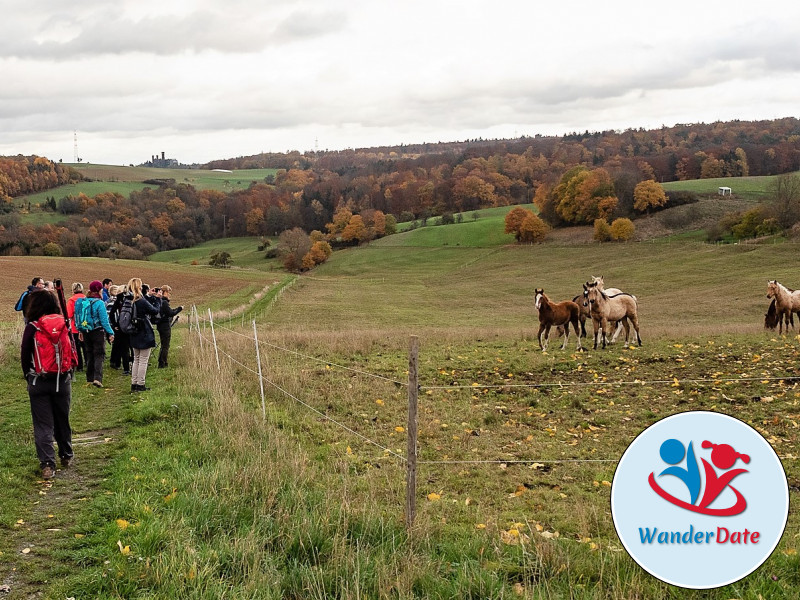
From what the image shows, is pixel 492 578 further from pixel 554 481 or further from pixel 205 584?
Answer: pixel 554 481

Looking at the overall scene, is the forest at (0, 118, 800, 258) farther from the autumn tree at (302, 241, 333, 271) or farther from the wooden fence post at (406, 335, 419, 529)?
the wooden fence post at (406, 335, 419, 529)

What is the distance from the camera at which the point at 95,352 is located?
45.6ft

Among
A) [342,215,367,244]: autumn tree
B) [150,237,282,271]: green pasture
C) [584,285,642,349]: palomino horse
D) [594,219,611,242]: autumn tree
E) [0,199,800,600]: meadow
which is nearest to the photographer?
[0,199,800,600]: meadow

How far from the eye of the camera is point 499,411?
1144 cm

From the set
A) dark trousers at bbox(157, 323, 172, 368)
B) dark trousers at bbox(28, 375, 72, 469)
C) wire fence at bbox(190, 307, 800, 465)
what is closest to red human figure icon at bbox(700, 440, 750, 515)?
wire fence at bbox(190, 307, 800, 465)

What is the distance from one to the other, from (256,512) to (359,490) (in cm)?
149

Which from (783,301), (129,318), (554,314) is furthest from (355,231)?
(129,318)

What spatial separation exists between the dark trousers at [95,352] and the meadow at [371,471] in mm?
651

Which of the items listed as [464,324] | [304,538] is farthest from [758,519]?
[464,324]

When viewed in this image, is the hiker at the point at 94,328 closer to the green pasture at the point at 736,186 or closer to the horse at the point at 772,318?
the horse at the point at 772,318

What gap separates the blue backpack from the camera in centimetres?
1407

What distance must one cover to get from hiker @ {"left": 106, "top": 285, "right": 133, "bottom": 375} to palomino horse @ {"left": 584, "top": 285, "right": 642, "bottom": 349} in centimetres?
1287

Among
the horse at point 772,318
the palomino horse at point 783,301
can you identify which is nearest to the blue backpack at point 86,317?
the palomino horse at point 783,301

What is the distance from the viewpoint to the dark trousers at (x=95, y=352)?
13906mm
